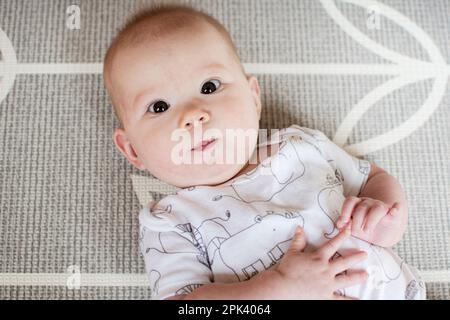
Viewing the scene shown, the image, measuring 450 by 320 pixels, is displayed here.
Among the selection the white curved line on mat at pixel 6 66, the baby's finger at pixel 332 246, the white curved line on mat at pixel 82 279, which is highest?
the white curved line on mat at pixel 6 66

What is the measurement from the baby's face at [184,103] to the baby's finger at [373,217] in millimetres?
204

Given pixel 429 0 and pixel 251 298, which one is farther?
pixel 429 0

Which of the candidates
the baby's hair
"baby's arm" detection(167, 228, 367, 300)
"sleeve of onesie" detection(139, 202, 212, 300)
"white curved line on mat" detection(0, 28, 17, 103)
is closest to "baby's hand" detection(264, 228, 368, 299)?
"baby's arm" detection(167, 228, 367, 300)

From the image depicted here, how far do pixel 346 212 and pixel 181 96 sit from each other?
0.96 ft

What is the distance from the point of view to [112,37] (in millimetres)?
998

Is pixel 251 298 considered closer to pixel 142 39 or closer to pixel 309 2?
pixel 142 39

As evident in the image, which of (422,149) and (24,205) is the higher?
(422,149)

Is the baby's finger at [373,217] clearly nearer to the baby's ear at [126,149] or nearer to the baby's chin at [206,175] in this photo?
the baby's chin at [206,175]

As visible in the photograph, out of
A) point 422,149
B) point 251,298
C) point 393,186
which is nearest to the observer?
point 251,298

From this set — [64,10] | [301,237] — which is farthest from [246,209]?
[64,10]

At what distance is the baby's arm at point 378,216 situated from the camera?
30.1 inches

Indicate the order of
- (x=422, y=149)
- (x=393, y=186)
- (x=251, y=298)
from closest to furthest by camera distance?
(x=251, y=298) → (x=393, y=186) → (x=422, y=149)

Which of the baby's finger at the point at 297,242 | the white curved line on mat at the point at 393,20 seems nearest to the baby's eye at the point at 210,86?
the baby's finger at the point at 297,242

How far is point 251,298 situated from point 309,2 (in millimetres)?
592
